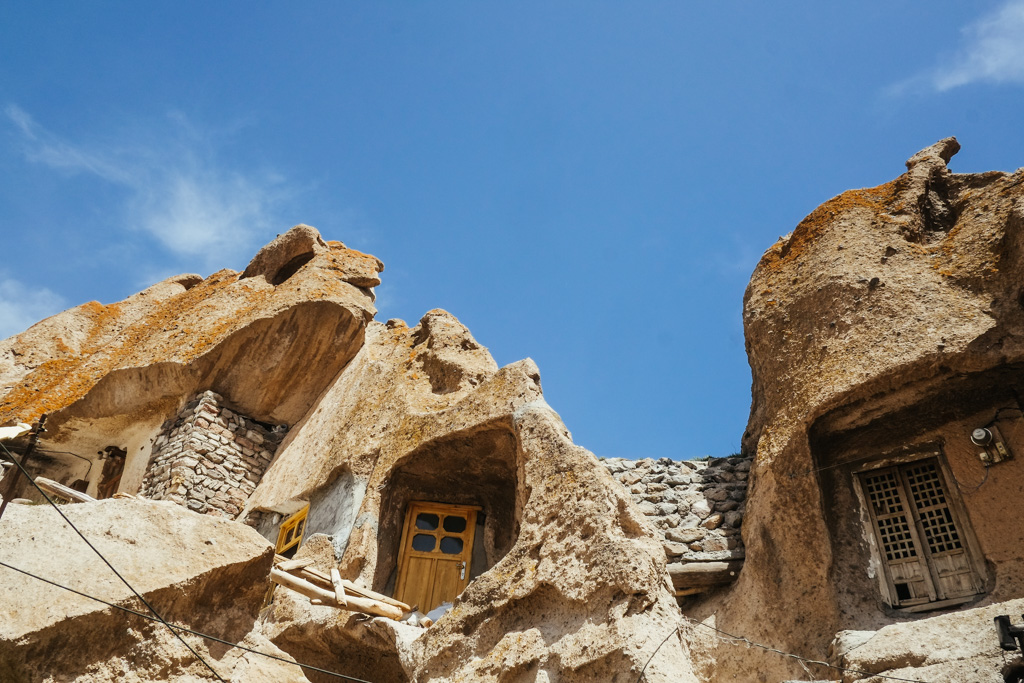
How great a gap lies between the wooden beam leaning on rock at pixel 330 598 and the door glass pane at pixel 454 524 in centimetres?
208

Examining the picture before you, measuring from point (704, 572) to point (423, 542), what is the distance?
3142 millimetres

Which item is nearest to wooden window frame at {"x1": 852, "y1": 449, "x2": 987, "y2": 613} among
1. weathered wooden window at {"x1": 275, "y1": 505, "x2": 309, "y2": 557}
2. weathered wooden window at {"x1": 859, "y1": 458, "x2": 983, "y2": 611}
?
weathered wooden window at {"x1": 859, "y1": 458, "x2": 983, "y2": 611}

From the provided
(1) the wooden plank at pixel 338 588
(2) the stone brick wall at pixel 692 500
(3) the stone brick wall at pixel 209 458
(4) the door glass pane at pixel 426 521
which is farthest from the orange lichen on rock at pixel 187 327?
(2) the stone brick wall at pixel 692 500

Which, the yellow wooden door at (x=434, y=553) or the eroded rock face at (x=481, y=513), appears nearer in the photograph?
the eroded rock face at (x=481, y=513)

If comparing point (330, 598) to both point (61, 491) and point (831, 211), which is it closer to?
point (61, 491)

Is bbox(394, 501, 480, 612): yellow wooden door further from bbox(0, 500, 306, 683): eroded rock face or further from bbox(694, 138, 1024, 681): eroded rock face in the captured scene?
bbox(0, 500, 306, 683): eroded rock face

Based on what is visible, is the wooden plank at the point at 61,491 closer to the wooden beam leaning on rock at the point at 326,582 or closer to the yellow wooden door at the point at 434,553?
the wooden beam leaning on rock at the point at 326,582

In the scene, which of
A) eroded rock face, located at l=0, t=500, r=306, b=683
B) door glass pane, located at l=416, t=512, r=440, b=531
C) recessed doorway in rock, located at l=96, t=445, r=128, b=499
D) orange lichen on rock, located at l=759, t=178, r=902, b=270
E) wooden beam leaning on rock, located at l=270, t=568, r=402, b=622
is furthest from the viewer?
recessed doorway in rock, located at l=96, t=445, r=128, b=499

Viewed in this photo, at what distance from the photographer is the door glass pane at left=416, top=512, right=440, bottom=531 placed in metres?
10.3

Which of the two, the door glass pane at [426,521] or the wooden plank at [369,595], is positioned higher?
the door glass pane at [426,521]

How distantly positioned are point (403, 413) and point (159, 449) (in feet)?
12.0

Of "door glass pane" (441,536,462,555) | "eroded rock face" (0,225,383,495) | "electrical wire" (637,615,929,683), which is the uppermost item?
"eroded rock face" (0,225,383,495)

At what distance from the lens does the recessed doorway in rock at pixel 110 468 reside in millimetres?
12477

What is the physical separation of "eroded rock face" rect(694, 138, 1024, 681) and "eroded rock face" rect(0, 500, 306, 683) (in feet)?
15.8
